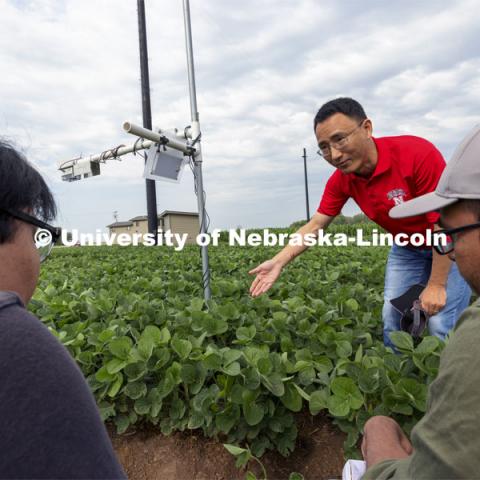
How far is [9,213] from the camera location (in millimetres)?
948

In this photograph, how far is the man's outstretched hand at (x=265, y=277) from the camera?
2.70 m

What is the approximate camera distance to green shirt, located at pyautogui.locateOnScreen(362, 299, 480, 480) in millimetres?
885

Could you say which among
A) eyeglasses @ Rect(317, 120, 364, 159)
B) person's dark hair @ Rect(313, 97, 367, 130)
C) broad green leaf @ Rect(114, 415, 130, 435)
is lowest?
broad green leaf @ Rect(114, 415, 130, 435)

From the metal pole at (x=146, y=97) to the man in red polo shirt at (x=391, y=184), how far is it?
50.3 feet

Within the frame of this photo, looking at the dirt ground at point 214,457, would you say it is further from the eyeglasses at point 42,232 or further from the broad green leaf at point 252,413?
the eyeglasses at point 42,232

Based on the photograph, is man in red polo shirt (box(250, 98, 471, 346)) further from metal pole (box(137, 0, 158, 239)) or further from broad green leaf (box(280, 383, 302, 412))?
metal pole (box(137, 0, 158, 239))

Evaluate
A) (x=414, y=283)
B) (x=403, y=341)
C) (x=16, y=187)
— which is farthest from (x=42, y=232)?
(x=414, y=283)

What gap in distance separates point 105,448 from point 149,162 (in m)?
2.81

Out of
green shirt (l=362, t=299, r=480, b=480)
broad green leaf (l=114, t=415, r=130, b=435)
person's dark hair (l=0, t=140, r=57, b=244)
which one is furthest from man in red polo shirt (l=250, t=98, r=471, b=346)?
person's dark hair (l=0, t=140, r=57, b=244)

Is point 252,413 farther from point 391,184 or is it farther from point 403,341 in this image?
point 391,184

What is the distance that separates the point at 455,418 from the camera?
911 mm

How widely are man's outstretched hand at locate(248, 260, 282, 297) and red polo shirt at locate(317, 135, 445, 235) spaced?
2.45 feet

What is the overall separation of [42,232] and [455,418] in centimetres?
109

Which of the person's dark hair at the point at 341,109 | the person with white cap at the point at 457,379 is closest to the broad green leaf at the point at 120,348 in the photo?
the person with white cap at the point at 457,379
